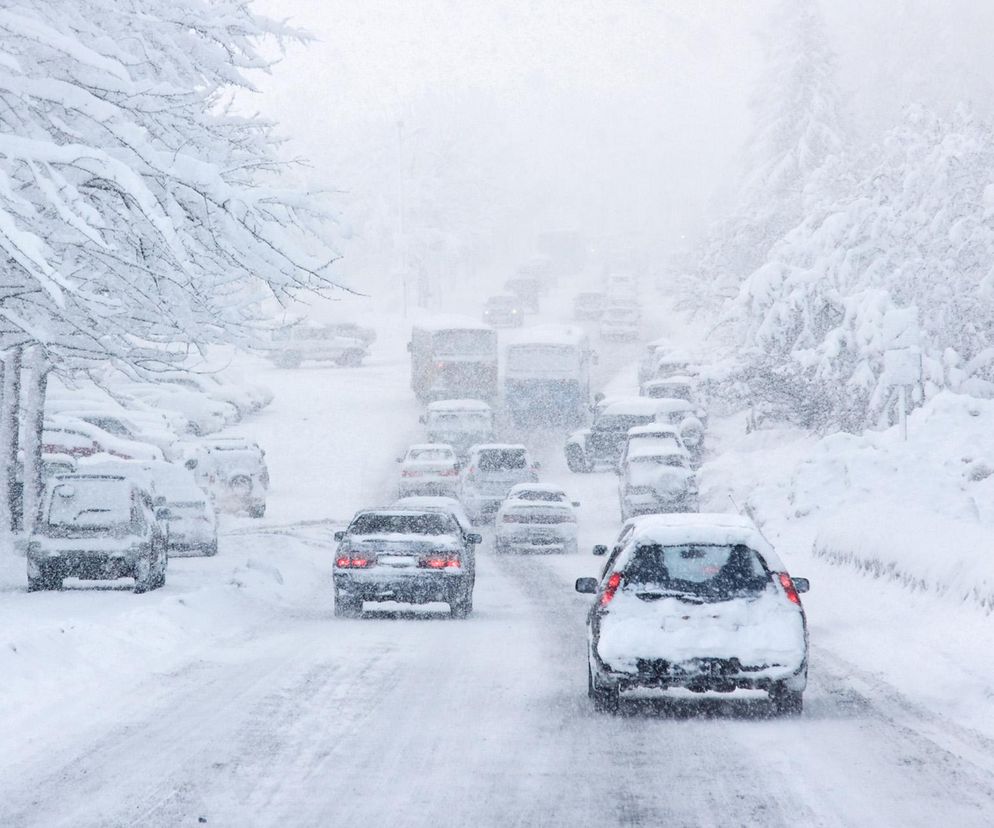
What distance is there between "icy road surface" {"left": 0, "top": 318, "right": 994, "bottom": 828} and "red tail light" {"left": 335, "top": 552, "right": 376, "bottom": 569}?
74 cm

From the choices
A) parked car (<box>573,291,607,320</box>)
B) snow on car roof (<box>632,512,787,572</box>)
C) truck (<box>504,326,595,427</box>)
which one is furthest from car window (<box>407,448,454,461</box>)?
parked car (<box>573,291,607,320</box>)

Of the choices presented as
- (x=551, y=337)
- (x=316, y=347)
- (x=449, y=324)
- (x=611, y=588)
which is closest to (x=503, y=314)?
(x=316, y=347)

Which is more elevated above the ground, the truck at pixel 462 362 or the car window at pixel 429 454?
the truck at pixel 462 362

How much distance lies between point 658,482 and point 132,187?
2526cm

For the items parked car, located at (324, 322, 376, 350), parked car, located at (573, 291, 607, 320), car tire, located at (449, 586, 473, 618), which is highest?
parked car, located at (573, 291, 607, 320)

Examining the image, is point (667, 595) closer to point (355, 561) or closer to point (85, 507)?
point (355, 561)

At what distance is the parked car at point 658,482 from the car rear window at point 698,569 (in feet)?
77.1

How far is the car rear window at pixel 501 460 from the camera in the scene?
39.2m

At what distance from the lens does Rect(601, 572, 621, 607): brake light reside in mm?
12766

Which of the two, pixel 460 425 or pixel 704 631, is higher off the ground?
pixel 460 425

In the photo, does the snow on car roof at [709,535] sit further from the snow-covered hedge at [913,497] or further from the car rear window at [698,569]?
the snow-covered hedge at [913,497]

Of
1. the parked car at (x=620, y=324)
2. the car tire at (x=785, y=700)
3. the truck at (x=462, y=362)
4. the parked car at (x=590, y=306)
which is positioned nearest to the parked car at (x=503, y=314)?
the parked car at (x=590, y=306)

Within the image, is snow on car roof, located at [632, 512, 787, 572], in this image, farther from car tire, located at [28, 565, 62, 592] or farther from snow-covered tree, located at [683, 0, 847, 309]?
snow-covered tree, located at [683, 0, 847, 309]

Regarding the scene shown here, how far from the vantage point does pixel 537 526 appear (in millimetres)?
34156
